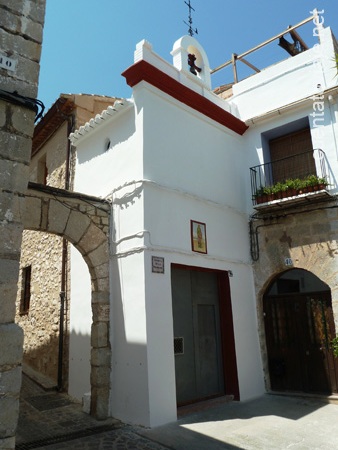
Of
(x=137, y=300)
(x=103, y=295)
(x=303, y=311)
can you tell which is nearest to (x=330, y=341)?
(x=303, y=311)

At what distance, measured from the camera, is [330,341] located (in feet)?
22.7

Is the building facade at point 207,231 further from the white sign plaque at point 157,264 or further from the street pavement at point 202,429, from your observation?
the street pavement at point 202,429

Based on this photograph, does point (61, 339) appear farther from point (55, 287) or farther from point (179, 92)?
point (179, 92)

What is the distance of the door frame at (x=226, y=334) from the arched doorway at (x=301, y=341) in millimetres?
1044

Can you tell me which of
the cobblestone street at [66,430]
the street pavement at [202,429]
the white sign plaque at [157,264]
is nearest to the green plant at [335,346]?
the street pavement at [202,429]

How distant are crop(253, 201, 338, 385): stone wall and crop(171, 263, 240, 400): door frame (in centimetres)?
86

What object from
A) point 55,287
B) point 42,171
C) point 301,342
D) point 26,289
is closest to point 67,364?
point 55,287

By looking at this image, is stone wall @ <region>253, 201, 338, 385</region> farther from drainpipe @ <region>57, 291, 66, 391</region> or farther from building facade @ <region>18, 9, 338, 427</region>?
drainpipe @ <region>57, 291, 66, 391</region>

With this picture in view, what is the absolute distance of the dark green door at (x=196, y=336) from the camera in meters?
6.43

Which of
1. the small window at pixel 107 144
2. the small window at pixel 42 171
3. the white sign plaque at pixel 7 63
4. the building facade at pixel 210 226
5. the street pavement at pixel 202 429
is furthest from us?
the small window at pixel 42 171

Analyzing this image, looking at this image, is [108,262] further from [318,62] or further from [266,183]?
[318,62]

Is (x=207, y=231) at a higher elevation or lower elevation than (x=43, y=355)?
higher

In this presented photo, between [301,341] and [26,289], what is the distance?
22.1 ft

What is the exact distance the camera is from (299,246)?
24.3 feet
